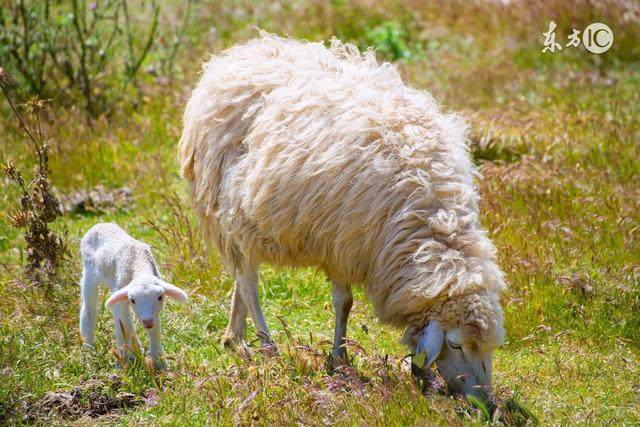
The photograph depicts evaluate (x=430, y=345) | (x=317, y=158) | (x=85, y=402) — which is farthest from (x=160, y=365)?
(x=430, y=345)

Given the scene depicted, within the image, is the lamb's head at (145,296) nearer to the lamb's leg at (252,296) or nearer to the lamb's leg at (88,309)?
the lamb's leg at (88,309)

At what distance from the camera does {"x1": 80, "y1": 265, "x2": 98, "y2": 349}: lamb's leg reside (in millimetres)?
5180

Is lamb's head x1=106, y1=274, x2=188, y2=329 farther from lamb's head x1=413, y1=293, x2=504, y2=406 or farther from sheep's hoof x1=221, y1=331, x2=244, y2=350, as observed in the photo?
lamb's head x1=413, y1=293, x2=504, y2=406

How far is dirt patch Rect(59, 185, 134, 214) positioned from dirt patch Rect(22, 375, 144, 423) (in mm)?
3002

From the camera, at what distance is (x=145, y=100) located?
9.39 meters

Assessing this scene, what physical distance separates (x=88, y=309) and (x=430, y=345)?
1.98 metres

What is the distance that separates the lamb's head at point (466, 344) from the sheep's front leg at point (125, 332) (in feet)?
5.01

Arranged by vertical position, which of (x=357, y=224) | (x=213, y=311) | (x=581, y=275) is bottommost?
(x=213, y=311)

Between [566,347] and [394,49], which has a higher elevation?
[394,49]

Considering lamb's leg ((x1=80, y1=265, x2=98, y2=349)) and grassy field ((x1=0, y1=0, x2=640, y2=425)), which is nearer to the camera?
grassy field ((x1=0, y1=0, x2=640, y2=425))

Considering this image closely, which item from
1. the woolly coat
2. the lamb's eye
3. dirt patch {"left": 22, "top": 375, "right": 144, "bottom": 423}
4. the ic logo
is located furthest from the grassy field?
the woolly coat

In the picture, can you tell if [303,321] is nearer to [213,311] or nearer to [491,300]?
[213,311]

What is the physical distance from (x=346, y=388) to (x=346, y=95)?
1.55 metres

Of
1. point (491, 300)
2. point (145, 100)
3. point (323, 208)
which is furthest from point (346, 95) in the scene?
point (145, 100)
